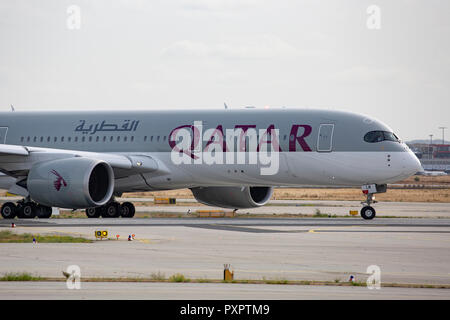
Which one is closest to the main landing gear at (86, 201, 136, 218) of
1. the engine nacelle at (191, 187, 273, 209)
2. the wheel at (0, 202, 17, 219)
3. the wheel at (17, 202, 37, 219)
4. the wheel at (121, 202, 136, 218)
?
the wheel at (121, 202, 136, 218)

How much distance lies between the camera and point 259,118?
37219mm

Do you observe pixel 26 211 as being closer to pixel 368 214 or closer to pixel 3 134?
pixel 3 134

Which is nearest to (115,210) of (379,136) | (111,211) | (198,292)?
(111,211)

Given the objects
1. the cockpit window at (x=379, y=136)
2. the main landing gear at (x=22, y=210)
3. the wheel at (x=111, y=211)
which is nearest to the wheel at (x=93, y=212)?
the wheel at (x=111, y=211)

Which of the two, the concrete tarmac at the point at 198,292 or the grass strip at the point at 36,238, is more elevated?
the grass strip at the point at 36,238

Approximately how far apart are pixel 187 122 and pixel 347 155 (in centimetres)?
729

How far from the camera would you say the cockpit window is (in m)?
35.6

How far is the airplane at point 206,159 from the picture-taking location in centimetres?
3497

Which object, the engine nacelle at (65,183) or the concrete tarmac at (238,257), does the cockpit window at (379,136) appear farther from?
the engine nacelle at (65,183)

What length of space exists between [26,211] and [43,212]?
2.39 ft

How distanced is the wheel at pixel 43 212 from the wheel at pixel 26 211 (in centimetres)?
25

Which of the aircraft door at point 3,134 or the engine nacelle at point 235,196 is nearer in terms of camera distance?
the engine nacelle at point 235,196
